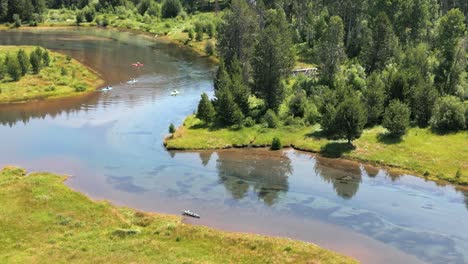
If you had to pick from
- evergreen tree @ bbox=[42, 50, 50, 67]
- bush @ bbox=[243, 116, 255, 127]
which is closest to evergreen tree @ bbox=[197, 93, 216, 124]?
bush @ bbox=[243, 116, 255, 127]

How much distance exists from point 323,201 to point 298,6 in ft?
355

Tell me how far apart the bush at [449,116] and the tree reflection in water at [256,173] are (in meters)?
25.3

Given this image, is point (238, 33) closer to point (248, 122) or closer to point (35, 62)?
point (248, 122)

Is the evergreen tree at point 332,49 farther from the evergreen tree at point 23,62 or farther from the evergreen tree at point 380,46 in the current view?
the evergreen tree at point 23,62

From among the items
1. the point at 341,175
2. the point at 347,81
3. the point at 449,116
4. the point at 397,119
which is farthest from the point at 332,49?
the point at 341,175

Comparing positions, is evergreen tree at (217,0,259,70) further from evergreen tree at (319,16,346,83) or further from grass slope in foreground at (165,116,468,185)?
grass slope in foreground at (165,116,468,185)

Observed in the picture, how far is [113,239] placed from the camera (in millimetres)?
51750

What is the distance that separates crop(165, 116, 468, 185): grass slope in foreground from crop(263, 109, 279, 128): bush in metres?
1.13

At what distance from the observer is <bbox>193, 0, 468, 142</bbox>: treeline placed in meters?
81.8

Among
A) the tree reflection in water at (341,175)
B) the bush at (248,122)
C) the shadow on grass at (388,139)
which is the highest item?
the shadow on grass at (388,139)

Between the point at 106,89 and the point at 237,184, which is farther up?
the point at 106,89

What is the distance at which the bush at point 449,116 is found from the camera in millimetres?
81125

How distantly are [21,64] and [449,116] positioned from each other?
92.1 m

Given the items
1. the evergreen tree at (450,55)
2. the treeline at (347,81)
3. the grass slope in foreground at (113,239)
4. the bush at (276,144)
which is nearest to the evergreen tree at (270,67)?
the treeline at (347,81)
